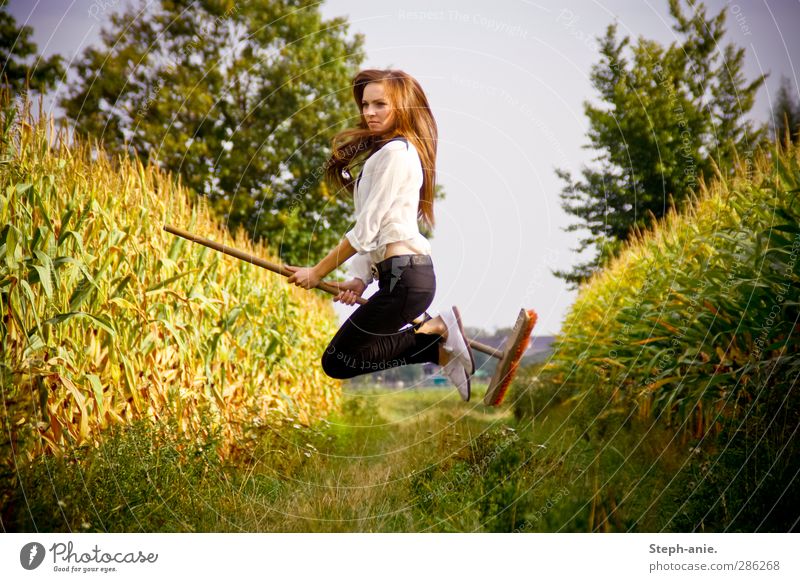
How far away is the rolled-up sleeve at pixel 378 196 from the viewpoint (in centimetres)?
317

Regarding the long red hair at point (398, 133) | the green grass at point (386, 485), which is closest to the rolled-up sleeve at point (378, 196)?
the long red hair at point (398, 133)

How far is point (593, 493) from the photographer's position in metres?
3.65

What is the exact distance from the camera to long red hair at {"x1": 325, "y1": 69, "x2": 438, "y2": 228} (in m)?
3.40

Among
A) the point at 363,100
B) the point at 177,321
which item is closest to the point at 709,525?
the point at 363,100

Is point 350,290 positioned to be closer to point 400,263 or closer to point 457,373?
point 400,263

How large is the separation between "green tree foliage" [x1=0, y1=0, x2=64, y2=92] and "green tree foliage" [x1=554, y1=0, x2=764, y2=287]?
2.62m

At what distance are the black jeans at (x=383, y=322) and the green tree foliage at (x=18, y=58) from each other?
1.99 metres

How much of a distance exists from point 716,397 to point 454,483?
1.45 meters

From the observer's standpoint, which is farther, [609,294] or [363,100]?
[609,294]

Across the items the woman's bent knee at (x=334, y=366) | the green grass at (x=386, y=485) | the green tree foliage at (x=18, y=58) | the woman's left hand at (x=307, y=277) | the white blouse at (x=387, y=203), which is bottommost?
the green grass at (x=386, y=485)

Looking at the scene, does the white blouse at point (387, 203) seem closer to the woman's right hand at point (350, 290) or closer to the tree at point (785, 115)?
the woman's right hand at point (350, 290)

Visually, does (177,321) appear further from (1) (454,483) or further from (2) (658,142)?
(2) (658,142)
